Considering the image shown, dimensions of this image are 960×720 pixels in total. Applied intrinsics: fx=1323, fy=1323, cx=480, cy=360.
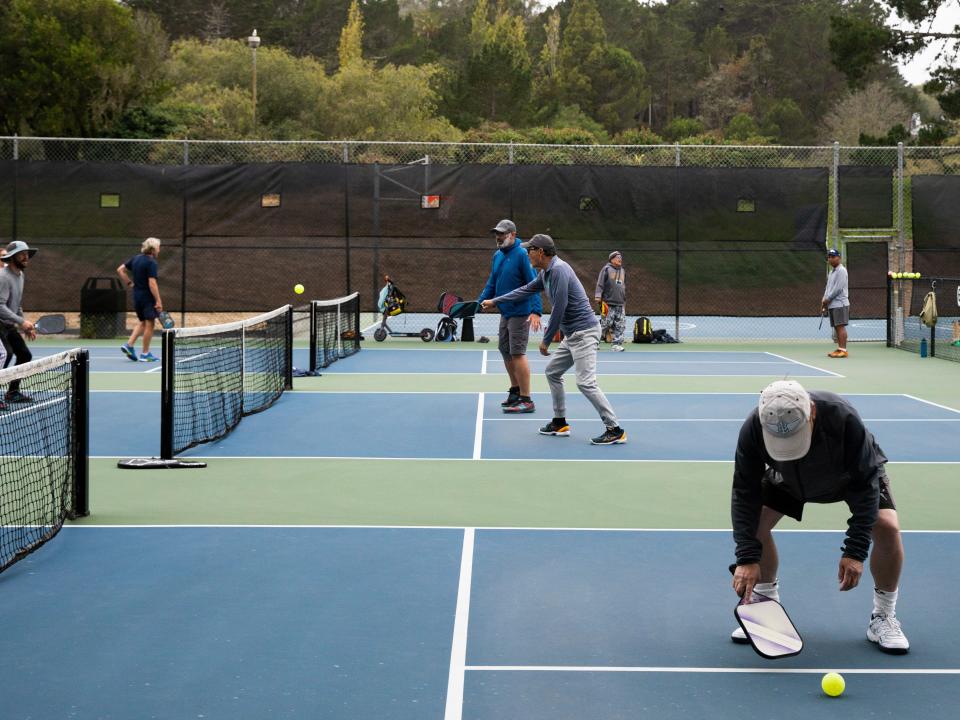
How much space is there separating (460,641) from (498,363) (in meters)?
13.2

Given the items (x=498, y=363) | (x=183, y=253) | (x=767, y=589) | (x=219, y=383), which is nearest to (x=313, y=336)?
(x=498, y=363)

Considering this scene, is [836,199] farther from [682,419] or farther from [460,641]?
[460,641]

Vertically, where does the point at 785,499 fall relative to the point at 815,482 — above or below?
below

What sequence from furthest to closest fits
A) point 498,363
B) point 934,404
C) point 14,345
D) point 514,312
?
point 498,363
point 934,404
point 14,345
point 514,312

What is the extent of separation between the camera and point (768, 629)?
512 cm

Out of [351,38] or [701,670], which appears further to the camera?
[351,38]

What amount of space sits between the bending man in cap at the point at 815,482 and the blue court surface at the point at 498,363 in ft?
36.3

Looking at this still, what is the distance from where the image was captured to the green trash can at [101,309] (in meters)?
21.9

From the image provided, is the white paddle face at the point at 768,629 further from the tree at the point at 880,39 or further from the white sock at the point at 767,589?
the tree at the point at 880,39

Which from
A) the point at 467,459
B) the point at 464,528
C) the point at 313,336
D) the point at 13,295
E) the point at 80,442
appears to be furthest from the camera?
the point at 313,336

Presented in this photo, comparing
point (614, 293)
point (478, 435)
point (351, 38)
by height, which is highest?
point (351, 38)

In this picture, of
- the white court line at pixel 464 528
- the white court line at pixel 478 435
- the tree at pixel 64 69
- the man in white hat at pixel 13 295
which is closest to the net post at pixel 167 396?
the white court line at pixel 464 528

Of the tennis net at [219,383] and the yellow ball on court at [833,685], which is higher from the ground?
the tennis net at [219,383]

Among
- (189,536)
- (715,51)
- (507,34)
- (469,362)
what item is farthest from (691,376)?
(715,51)
